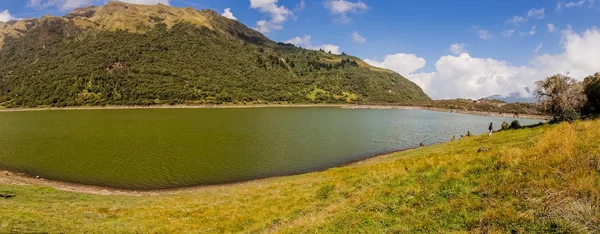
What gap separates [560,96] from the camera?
3984 cm

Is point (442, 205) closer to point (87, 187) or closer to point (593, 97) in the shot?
point (87, 187)

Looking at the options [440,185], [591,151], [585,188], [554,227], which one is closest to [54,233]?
[440,185]

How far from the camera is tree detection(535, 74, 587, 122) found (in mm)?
39125

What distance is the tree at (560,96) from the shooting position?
39125mm

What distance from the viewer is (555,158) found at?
448 inches

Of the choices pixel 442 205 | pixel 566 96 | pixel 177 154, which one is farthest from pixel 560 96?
pixel 177 154

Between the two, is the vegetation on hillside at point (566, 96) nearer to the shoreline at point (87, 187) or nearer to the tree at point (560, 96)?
the tree at point (560, 96)

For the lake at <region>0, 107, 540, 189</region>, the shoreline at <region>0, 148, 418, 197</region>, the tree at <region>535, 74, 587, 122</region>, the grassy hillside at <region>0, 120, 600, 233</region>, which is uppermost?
the tree at <region>535, 74, 587, 122</region>

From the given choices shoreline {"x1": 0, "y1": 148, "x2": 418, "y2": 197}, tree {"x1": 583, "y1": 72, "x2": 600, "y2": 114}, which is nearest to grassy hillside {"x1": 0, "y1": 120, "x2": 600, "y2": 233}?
shoreline {"x1": 0, "y1": 148, "x2": 418, "y2": 197}

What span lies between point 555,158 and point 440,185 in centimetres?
429

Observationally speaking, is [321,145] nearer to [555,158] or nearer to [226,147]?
[226,147]

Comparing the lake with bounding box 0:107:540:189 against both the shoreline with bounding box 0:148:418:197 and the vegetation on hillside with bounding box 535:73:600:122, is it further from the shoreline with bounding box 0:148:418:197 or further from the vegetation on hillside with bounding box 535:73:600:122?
the vegetation on hillside with bounding box 535:73:600:122

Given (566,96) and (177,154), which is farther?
(177,154)

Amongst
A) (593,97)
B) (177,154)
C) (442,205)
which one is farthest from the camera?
(177,154)
